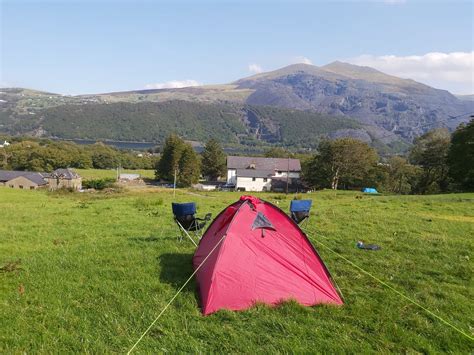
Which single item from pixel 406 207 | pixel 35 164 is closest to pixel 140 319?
pixel 406 207

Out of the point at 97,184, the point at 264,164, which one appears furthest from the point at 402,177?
the point at 97,184

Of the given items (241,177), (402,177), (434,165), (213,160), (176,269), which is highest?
(176,269)

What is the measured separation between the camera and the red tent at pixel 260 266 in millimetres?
7062

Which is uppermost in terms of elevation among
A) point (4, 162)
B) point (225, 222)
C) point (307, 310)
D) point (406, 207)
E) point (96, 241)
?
point (225, 222)

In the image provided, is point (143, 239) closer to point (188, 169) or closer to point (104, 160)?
point (188, 169)

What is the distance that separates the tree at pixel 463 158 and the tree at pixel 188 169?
52576 mm

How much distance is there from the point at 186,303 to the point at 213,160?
333 feet

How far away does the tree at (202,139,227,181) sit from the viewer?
10625cm

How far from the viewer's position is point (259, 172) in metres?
91.8

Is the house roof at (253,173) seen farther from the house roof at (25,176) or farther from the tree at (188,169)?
the house roof at (25,176)

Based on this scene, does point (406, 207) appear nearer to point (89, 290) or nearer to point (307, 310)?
point (307, 310)

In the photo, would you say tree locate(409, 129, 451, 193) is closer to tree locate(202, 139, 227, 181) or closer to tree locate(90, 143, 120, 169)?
tree locate(202, 139, 227, 181)

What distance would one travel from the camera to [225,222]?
8859mm

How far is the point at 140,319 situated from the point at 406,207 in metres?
20.1
